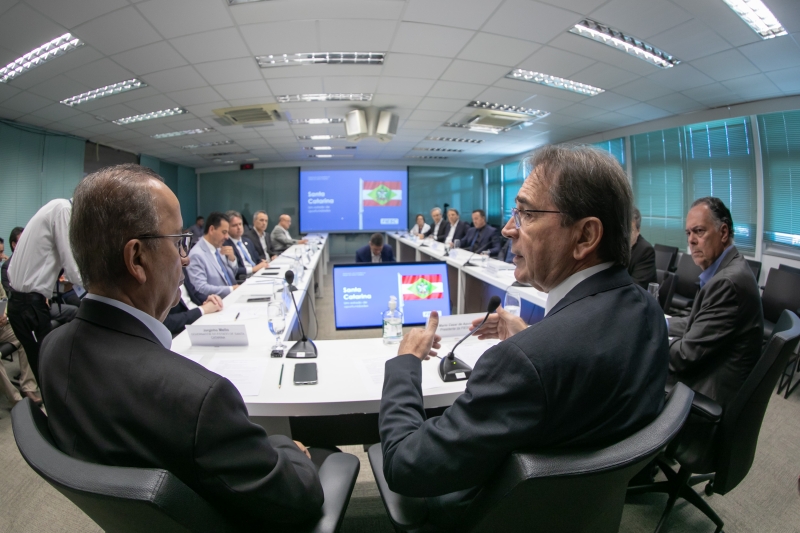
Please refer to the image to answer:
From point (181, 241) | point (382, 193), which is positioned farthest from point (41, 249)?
point (382, 193)

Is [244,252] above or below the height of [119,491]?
above

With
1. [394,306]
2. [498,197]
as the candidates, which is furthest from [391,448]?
[498,197]

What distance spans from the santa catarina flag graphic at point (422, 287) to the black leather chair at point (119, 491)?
4.54 feet

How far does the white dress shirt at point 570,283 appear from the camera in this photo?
782 millimetres

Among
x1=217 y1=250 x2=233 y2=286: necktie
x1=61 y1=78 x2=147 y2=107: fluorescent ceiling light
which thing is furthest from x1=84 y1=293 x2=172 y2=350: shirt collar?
x1=61 y1=78 x2=147 y2=107: fluorescent ceiling light

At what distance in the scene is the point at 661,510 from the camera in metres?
1.65

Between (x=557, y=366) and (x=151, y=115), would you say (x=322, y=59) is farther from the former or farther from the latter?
(x=557, y=366)

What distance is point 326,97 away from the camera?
472 cm

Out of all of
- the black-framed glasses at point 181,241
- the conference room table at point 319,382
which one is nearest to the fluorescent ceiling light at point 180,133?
the conference room table at point 319,382

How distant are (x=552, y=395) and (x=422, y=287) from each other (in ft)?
4.43

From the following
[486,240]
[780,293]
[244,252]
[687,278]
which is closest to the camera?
[780,293]

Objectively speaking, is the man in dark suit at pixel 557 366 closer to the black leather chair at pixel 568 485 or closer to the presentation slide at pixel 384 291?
the black leather chair at pixel 568 485

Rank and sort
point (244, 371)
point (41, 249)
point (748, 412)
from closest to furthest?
point (748, 412) < point (244, 371) < point (41, 249)

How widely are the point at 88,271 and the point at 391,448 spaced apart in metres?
0.75
